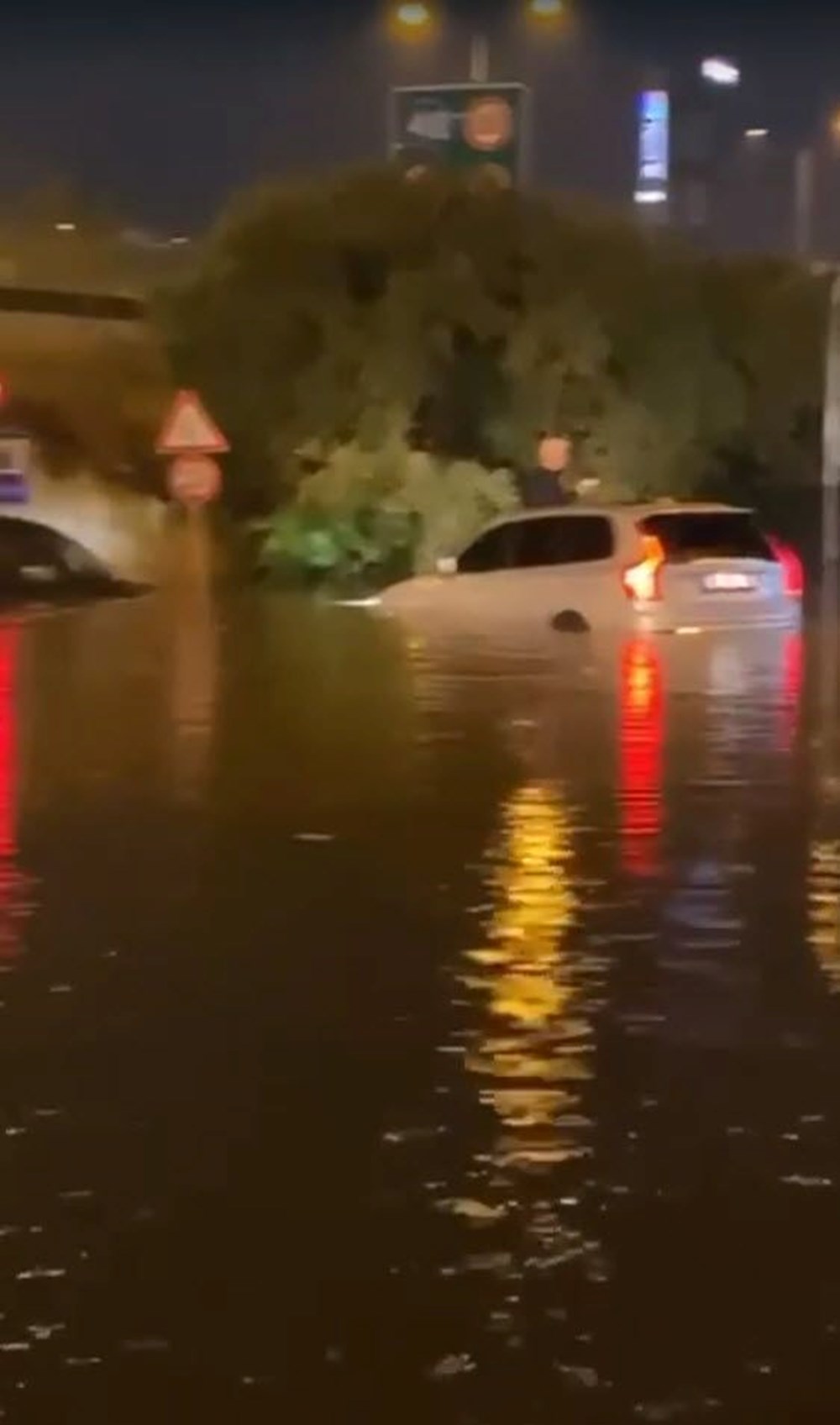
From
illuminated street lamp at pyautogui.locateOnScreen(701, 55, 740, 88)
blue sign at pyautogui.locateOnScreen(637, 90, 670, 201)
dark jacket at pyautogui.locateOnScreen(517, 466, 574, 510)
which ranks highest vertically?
illuminated street lamp at pyautogui.locateOnScreen(701, 55, 740, 88)

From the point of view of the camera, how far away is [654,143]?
43.6 m

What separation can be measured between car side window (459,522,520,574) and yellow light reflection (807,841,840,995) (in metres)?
14.3

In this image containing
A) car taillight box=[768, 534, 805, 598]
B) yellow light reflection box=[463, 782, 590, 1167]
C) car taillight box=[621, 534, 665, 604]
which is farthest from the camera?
car taillight box=[768, 534, 805, 598]

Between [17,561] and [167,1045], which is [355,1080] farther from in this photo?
[17,561]

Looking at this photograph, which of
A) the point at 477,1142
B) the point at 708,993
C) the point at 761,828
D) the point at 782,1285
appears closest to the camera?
the point at 782,1285

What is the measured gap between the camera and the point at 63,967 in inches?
420

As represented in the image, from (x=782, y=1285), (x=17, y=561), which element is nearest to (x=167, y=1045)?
(x=782, y=1285)

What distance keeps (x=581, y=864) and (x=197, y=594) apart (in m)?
25.5

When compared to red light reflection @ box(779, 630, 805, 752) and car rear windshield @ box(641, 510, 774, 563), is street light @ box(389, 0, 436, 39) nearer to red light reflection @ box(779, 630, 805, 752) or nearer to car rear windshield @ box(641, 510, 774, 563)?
car rear windshield @ box(641, 510, 774, 563)

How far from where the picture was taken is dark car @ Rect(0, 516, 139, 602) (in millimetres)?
35812

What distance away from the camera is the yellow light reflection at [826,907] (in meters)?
10.7

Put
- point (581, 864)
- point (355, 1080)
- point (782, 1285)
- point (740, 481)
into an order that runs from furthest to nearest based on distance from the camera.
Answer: point (740, 481) → point (581, 864) → point (355, 1080) → point (782, 1285)

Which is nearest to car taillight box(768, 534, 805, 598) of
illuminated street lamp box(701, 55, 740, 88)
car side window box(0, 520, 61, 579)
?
car side window box(0, 520, 61, 579)

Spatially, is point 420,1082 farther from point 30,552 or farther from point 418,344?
point 418,344
